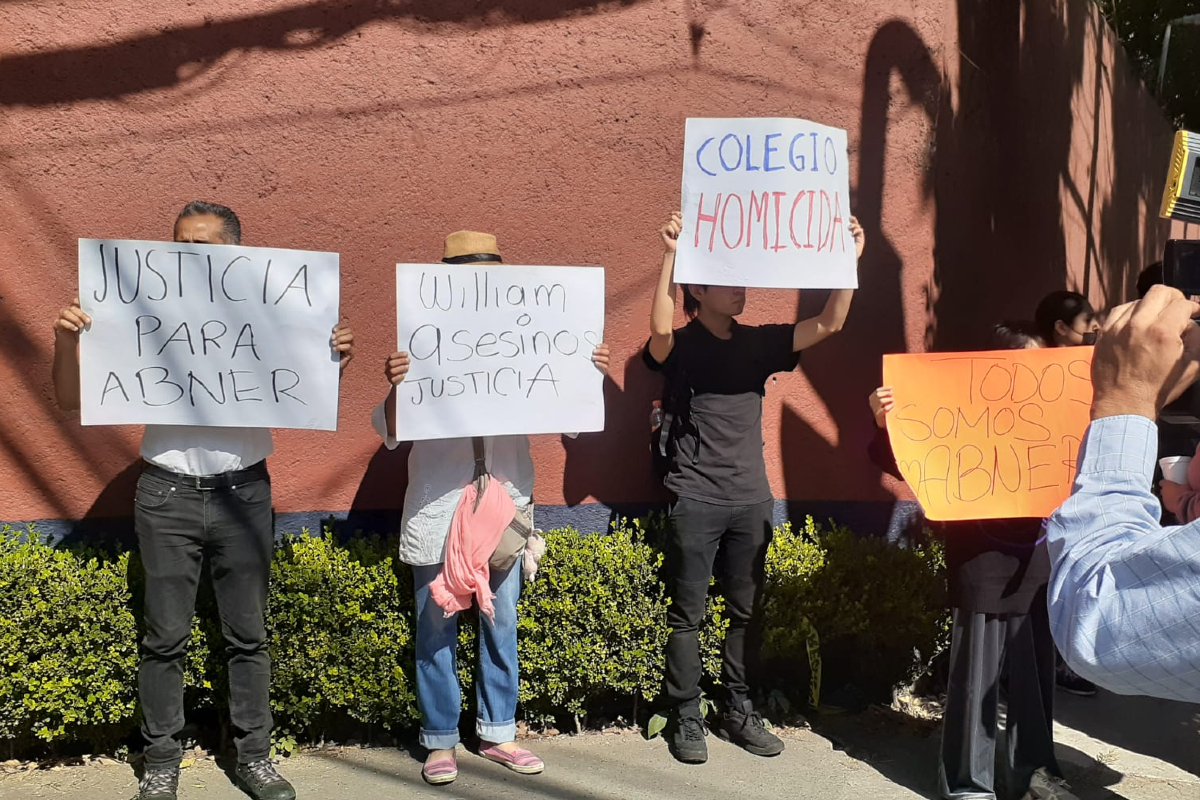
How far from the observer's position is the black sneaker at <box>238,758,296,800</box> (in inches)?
137

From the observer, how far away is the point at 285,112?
4.21m

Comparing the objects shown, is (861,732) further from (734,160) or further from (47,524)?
(47,524)

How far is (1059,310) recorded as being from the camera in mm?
4070

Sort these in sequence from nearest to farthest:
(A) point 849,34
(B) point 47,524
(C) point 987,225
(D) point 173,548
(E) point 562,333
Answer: (D) point 173,548 < (E) point 562,333 < (B) point 47,524 < (A) point 849,34 < (C) point 987,225

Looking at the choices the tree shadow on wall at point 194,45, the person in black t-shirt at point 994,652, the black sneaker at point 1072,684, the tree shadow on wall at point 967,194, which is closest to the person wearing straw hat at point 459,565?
the tree shadow on wall at point 194,45

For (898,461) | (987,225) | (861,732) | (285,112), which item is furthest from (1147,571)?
(987,225)

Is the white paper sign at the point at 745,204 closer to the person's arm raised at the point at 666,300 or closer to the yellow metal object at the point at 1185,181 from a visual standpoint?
the person's arm raised at the point at 666,300

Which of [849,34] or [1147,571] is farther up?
[849,34]

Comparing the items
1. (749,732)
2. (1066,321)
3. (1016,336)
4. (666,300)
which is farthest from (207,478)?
(1066,321)

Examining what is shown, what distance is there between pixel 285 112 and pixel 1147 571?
3.80m

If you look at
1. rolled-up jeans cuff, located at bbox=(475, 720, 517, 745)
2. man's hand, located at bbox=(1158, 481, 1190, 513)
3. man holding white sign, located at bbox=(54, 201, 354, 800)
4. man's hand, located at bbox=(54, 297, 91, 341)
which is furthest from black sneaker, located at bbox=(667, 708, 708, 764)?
man's hand, located at bbox=(54, 297, 91, 341)

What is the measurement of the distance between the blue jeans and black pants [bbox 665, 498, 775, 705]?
0.62 metres

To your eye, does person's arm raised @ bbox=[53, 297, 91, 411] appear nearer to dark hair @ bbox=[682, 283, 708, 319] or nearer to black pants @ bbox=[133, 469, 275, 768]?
black pants @ bbox=[133, 469, 275, 768]

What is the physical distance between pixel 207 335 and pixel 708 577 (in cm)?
201
